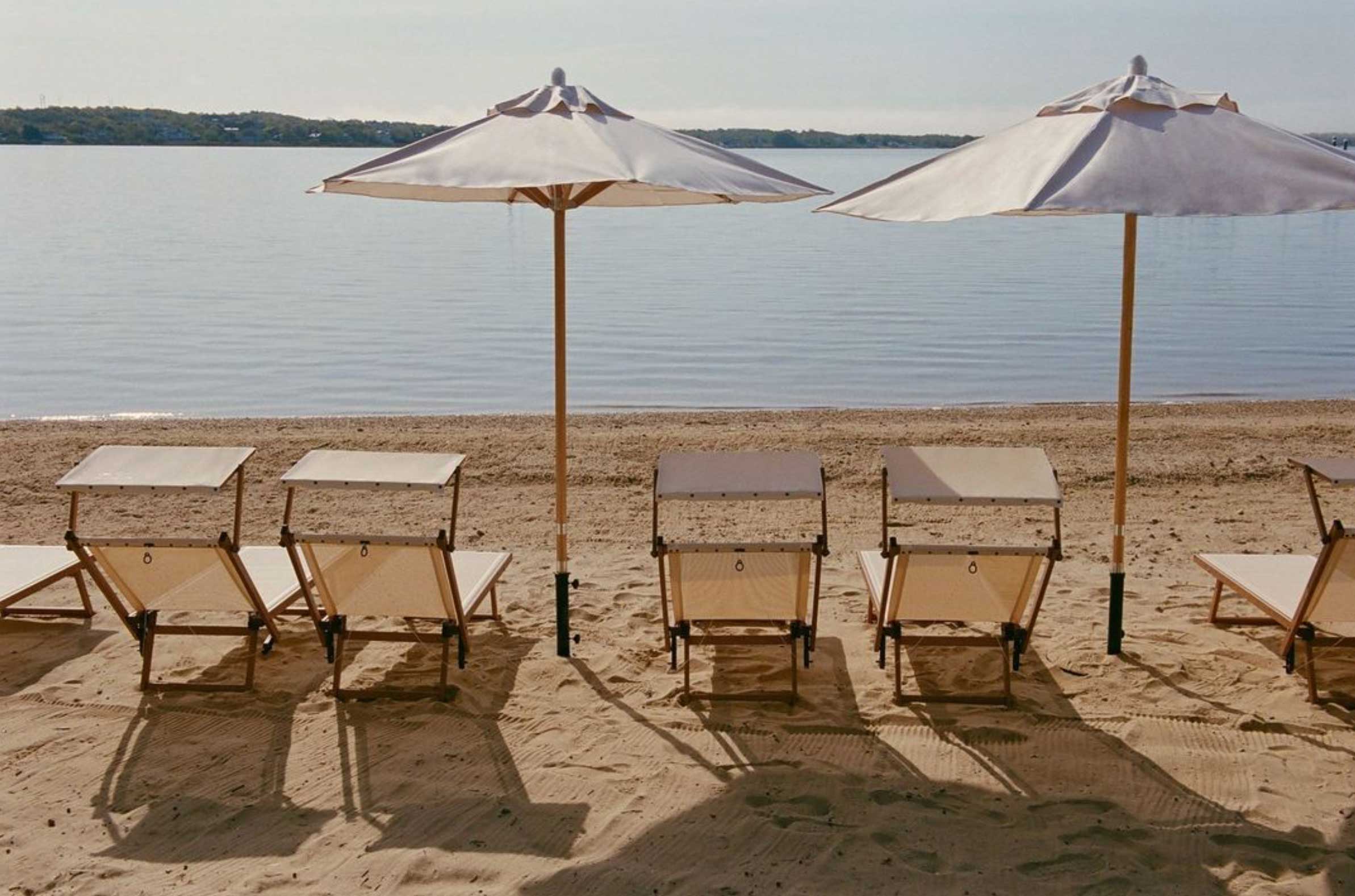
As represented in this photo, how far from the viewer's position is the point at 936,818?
13.9 feet

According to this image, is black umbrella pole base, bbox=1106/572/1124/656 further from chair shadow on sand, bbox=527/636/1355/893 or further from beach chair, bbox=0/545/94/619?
beach chair, bbox=0/545/94/619

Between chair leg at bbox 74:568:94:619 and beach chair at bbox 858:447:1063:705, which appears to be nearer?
beach chair at bbox 858:447:1063:705

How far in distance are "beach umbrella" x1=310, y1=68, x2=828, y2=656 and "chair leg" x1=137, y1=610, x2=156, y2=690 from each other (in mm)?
1645

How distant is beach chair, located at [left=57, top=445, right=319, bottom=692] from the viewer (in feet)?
16.4

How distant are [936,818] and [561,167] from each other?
8.52 ft

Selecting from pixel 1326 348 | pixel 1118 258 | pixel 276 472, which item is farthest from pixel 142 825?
pixel 1118 258

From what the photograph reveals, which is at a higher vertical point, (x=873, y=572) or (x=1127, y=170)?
(x=1127, y=170)

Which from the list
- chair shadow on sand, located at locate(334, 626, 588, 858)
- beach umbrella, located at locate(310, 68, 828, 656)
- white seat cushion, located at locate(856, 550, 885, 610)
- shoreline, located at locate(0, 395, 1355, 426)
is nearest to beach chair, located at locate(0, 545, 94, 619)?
chair shadow on sand, located at locate(334, 626, 588, 858)

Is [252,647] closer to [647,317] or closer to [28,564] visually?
[28,564]

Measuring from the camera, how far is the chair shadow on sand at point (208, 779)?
4.11 metres

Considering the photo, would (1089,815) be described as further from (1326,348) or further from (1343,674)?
(1326,348)

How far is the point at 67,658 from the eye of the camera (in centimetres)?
570

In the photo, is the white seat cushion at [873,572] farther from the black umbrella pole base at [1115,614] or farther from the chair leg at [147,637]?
the chair leg at [147,637]

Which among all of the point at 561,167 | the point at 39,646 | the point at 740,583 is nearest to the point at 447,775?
the point at 740,583
